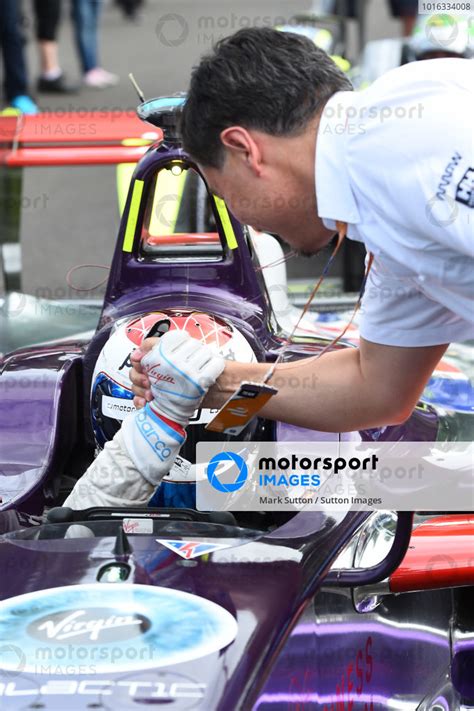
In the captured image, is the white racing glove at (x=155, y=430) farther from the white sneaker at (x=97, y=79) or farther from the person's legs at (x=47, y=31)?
the white sneaker at (x=97, y=79)

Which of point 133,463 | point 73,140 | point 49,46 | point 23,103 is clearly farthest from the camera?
point 49,46

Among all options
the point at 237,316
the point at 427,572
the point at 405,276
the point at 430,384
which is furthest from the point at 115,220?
the point at 405,276

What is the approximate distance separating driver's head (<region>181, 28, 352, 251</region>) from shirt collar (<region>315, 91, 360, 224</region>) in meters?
0.03

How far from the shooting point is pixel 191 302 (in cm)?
305

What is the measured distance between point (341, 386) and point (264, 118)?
24.5 inches

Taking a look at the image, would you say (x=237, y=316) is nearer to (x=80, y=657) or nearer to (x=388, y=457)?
(x=388, y=457)

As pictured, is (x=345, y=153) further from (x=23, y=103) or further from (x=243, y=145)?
(x=23, y=103)

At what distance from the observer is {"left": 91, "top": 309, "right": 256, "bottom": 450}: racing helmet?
9.07ft

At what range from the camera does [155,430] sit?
96.3 inches

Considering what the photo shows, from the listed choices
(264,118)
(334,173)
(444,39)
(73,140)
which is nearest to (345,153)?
(334,173)

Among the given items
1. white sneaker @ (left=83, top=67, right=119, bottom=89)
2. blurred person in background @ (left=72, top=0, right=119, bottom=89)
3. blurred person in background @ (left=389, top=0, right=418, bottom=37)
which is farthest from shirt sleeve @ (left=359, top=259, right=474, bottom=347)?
white sneaker @ (left=83, top=67, right=119, bottom=89)

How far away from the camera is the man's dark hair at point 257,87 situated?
2002 mm

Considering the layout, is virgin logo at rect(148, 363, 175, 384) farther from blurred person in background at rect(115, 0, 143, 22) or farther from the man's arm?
blurred person in background at rect(115, 0, 143, 22)

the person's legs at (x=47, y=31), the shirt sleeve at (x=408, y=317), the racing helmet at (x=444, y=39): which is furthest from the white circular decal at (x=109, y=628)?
the person's legs at (x=47, y=31)
